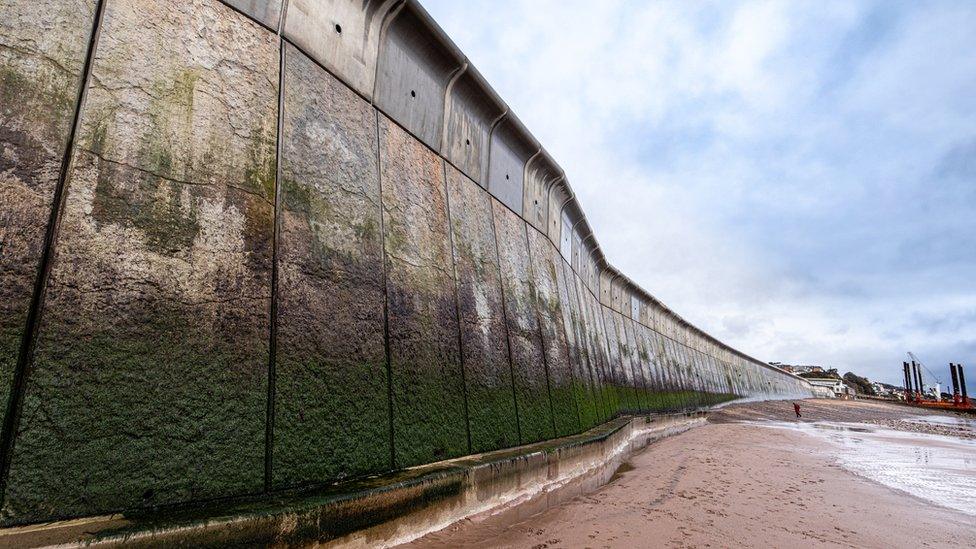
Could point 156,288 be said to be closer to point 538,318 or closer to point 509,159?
point 538,318

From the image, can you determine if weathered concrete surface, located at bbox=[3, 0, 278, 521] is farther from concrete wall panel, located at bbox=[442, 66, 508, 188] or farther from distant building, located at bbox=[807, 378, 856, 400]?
distant building, located at bbox=[807, 378, 856, 400]

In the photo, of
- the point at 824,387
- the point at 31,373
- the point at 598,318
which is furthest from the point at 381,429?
the point at 824,387

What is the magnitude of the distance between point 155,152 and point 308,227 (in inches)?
35.6

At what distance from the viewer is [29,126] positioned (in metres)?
2.06

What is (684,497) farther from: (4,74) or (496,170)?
(4,74)

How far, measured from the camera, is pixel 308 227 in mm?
3068

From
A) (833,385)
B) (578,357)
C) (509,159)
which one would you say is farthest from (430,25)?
(833,385)

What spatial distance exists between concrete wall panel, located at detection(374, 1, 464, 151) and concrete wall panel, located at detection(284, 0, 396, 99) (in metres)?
0.15

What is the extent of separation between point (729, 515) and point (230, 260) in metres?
4.73

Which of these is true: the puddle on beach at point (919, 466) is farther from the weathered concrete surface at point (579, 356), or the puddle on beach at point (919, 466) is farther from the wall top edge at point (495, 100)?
the wall top edge at point (495, 100)

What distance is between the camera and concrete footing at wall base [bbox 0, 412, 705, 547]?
1.74 meters

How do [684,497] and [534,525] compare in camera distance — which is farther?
[684,497]

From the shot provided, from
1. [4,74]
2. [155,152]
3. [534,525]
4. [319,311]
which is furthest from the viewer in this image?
[534,525]

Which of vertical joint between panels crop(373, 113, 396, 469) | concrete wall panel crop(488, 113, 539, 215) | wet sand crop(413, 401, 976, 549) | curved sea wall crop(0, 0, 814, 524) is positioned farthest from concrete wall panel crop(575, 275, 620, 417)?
vertical joint between panels crop(373, 113, 396, 469)
